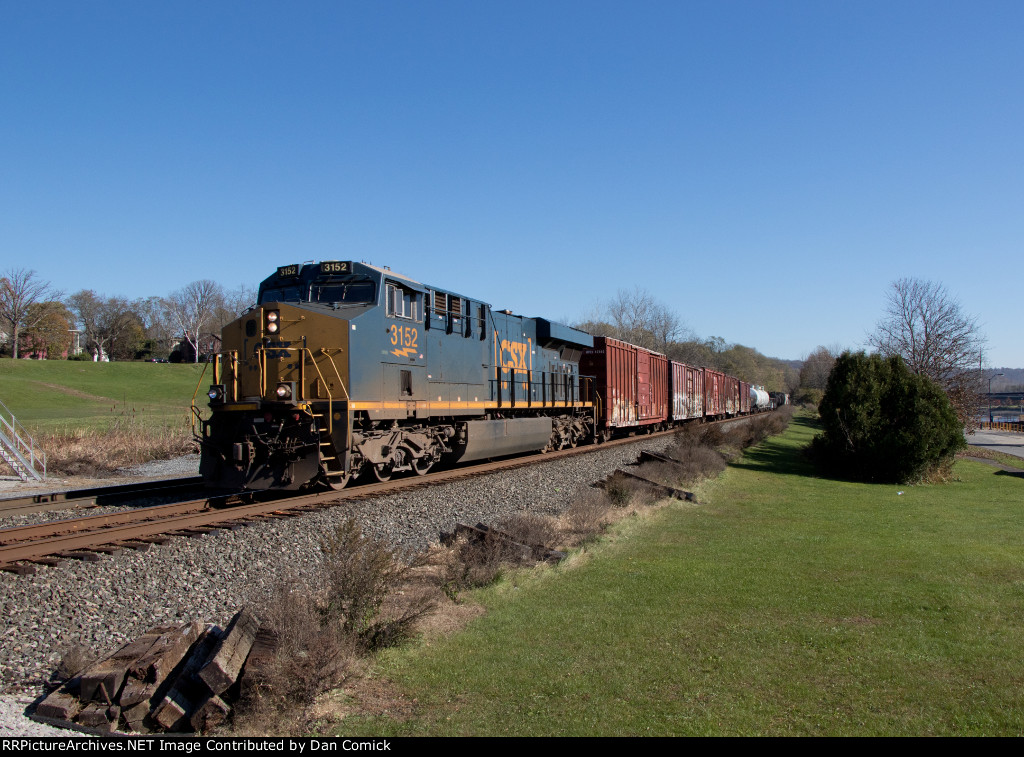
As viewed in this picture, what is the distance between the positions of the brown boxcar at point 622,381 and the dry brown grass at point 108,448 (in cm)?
1305

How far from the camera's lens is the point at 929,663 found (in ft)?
16.1

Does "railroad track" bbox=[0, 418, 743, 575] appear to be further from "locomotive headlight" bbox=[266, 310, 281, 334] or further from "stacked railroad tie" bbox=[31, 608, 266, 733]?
"stacked railroad tie" bbox=[31, 608, 266, 733]

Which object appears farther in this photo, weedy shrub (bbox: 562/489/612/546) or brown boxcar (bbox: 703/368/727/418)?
brown boxcar (bbox: 703/368/727/418)

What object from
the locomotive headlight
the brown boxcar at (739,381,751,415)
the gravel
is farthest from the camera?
the brown boxcar at (739,381,751,415)

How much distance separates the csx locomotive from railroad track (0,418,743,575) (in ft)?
1.46

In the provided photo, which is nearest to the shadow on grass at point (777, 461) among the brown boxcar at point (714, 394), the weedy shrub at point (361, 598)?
the brown boxcar at point (714, 394)

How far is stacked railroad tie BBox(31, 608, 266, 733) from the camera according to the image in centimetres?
389

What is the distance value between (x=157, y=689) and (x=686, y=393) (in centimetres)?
3304

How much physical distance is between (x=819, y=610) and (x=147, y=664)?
536cm

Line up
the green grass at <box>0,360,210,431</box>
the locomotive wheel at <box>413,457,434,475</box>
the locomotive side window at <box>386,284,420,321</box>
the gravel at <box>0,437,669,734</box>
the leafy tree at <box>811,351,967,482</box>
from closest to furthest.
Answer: the gravel at <box>0,437,669,734</box>
the locomotive side window at <box>386,284,420,321</box>
the locomotive wheel at <box>413,457,434,475</box>
the leafy tree at <box>811,351,967,482</box>
the green grass at <box>0,360,210,431</box>

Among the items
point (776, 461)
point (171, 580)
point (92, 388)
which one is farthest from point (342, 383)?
point (92, 388)

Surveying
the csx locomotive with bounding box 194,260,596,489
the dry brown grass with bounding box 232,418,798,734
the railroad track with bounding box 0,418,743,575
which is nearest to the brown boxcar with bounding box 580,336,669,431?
the csx locomotive with bounding box 194,260,596,489

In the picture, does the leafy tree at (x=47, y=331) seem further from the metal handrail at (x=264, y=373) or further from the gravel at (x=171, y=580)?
the gravel at (x=171, y=580)
